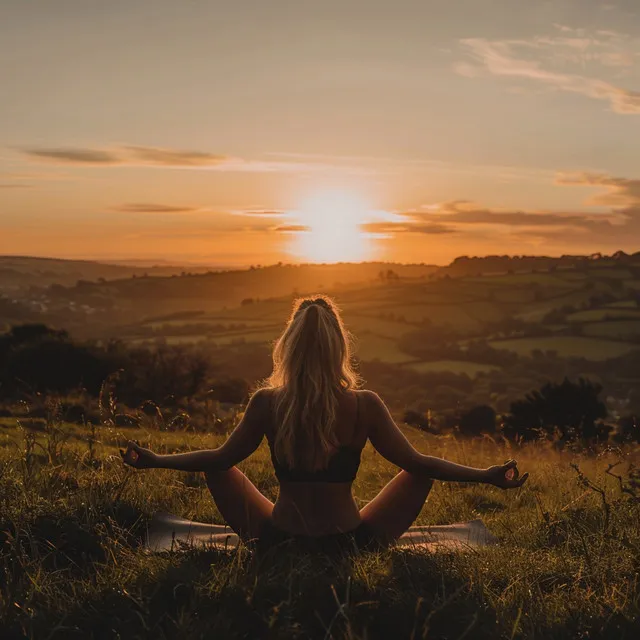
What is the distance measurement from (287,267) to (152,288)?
1491 centimetres

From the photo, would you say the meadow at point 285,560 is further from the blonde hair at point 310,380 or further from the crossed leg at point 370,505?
the blonde hair at point 310,380

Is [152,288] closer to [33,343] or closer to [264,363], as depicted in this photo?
[264,363]

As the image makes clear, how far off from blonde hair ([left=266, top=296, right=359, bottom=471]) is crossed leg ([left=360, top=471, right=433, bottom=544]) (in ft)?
2.15

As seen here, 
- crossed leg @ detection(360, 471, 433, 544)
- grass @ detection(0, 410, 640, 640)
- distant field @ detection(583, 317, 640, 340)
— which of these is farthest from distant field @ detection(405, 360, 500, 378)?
crossed leg @ detection(360, 471, 433, 544)

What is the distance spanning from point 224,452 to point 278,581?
118 cm

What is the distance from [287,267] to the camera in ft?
282

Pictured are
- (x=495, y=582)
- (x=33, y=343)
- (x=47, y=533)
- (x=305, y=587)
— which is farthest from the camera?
(x=33, y=343)

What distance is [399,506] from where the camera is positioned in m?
5.40

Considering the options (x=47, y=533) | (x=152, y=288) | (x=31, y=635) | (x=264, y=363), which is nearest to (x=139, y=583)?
(x=31, y=635)

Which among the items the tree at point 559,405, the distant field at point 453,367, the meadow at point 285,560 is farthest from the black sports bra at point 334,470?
the distant field at point 453,367

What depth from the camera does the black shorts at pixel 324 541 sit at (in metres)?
5.04

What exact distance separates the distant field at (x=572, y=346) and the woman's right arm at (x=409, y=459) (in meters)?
60.9

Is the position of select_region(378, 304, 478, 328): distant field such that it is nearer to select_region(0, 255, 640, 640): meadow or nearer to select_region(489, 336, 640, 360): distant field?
select_region(489, 336, 640, 360): distant field

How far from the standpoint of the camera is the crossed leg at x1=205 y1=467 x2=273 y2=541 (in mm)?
5352
